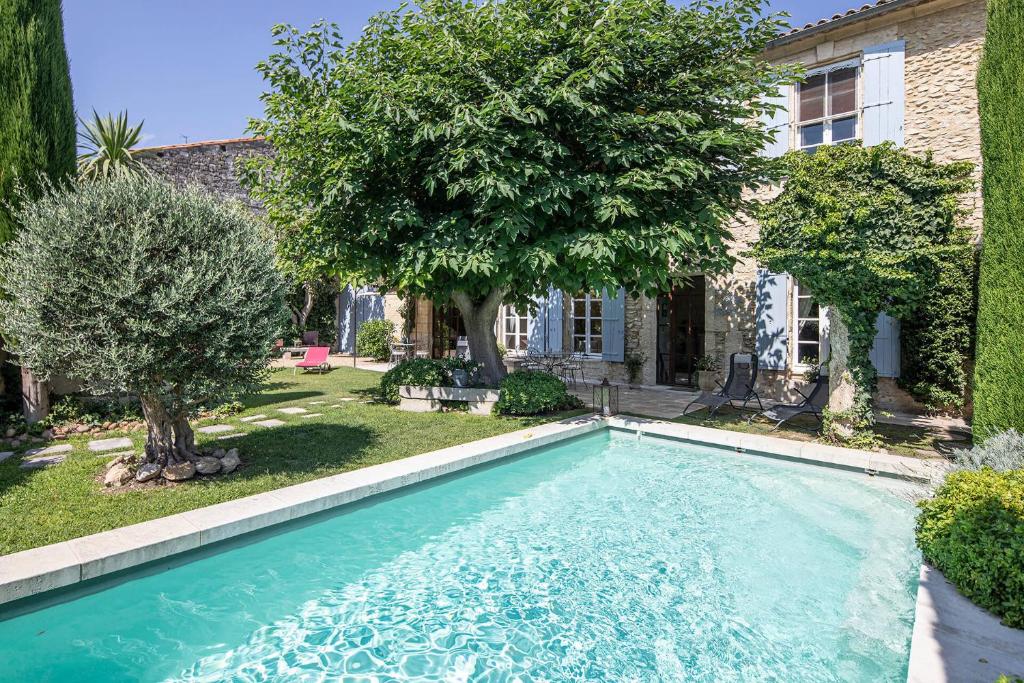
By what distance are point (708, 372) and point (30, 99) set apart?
12.7 metres

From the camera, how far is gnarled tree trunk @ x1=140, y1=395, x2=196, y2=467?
5.14 metres

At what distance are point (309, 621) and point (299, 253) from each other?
7054 mm

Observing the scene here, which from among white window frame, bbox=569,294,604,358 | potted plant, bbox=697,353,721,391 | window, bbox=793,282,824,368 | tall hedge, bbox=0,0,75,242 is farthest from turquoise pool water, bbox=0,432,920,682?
white window frame, bbox=569,294,604,358

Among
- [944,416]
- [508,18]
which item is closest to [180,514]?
[508,18]

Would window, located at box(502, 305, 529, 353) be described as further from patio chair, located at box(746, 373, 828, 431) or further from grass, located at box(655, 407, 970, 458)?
patio chair, located at box(746, 373, 828, 431)

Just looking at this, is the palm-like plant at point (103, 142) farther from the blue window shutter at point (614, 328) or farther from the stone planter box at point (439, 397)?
the blue window shutter at point (614, 328)

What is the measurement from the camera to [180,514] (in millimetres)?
4188

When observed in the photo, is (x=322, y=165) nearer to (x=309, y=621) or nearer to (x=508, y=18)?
(x=508, y=18)

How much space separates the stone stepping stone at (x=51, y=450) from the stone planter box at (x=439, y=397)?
15.6 ft

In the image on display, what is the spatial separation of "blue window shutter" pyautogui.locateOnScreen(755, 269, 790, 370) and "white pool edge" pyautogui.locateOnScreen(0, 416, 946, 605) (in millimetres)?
3692

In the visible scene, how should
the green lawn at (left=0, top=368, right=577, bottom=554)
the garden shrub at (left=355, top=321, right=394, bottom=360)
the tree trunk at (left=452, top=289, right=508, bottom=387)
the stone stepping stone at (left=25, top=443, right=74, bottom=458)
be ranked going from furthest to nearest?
the garden shrub at (left=355, top=321, right=394, bottom=360) → the tree trunk at (left=452, top=289, right=508, bottom=387) → the stone stepping stone at (left=25, top=443, right=74, bottom=458) → the green lawn at (left=0, top=368, right=577, bottom=554)

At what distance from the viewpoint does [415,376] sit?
9680 millimetres

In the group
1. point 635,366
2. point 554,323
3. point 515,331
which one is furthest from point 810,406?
point 515,331

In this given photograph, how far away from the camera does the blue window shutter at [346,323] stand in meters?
20.5
